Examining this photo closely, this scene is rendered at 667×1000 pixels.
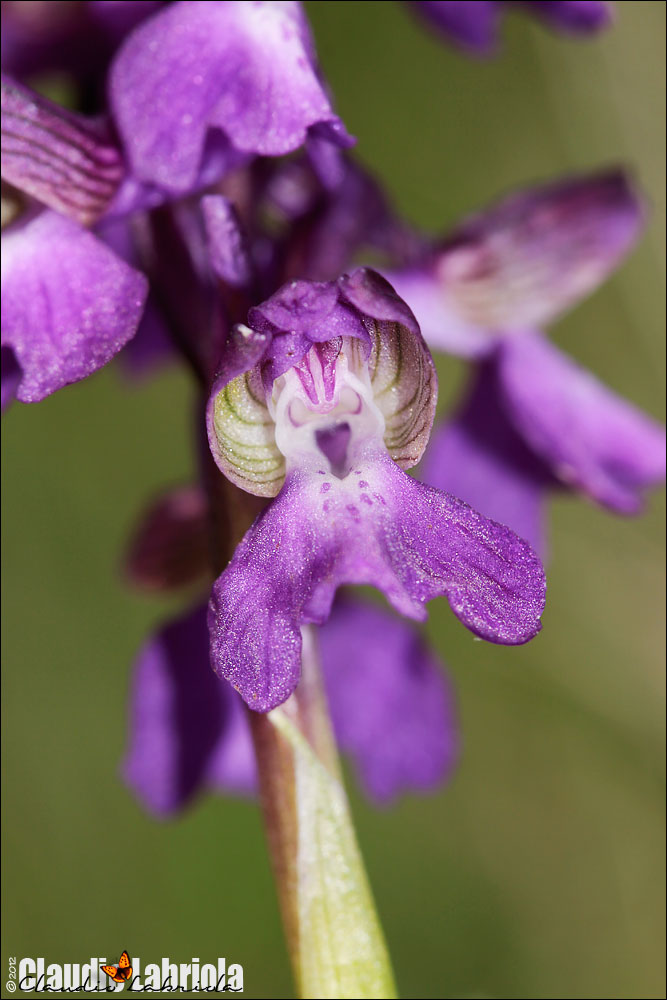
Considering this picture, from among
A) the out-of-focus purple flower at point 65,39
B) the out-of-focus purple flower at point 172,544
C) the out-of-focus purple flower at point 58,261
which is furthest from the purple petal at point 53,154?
the out-of-focus purple flower at point 172,544

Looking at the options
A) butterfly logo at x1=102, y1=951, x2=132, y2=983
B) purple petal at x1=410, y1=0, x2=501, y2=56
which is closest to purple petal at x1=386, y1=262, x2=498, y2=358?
purple petal at x1=410, y1=0, x2=501, y2=56

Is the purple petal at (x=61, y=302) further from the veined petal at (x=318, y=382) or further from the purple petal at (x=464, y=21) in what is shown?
the purple petal at (x=464, y=21)

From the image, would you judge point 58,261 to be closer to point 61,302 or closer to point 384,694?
point 61,302

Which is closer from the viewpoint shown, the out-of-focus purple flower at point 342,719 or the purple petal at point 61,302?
the purple petal at point 61,302

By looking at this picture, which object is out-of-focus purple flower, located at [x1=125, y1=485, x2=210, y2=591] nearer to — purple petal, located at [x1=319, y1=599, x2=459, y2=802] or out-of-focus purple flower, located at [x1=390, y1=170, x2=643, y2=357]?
purple petal, located at [x1=319, y1=599, x2=459, y2=802]

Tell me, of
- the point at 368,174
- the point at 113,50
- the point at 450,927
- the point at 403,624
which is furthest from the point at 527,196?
the point at 450,927

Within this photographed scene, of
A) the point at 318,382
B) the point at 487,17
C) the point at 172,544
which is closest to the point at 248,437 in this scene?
the point at 318,382
